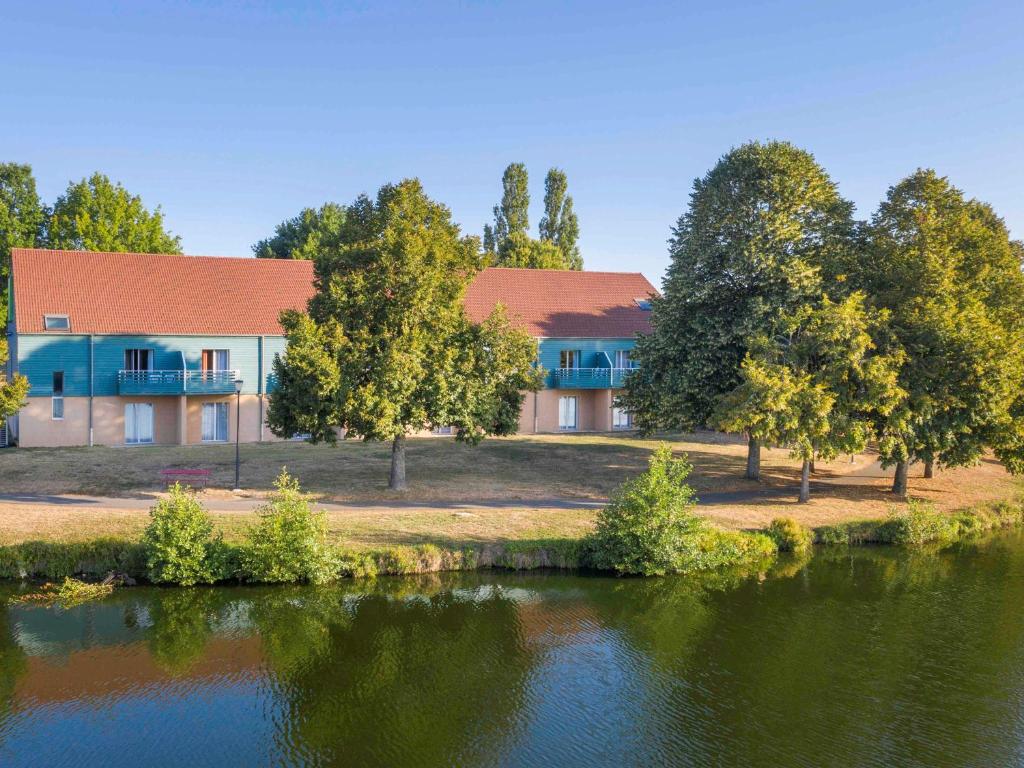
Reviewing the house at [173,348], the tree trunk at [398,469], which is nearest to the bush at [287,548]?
the tree trunk at [398,469]

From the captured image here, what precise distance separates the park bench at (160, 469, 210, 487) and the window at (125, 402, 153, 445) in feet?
25.9

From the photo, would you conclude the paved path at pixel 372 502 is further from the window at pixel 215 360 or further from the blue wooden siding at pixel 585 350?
the blue wooden siding at pixel 585 350

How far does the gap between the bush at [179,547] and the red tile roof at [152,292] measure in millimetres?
18276

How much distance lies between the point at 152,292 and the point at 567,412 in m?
22.4

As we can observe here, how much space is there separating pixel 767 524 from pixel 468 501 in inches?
402

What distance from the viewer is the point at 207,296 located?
4253 centimetres

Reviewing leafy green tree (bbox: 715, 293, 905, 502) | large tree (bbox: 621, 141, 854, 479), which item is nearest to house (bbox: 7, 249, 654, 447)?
large tree (bbox: 621, 141, 854, 479)

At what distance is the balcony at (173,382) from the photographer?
38.7 meters

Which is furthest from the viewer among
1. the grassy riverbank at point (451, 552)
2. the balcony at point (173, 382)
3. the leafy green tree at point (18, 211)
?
the leafy green tree at point (18, 211)

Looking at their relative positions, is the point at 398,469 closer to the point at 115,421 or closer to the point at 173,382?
the point at 173,382

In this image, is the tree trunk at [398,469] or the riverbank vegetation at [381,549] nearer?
the riverbank vegetation at [381,549]

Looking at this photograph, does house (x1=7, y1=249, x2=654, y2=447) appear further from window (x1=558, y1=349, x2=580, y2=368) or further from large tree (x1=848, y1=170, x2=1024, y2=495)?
large tree (x1=848, y1=170, x2=1024, y2=495)

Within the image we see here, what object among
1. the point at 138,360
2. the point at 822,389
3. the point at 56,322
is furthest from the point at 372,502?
the point at 56,322

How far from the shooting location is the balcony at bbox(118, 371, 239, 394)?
38.7 m
